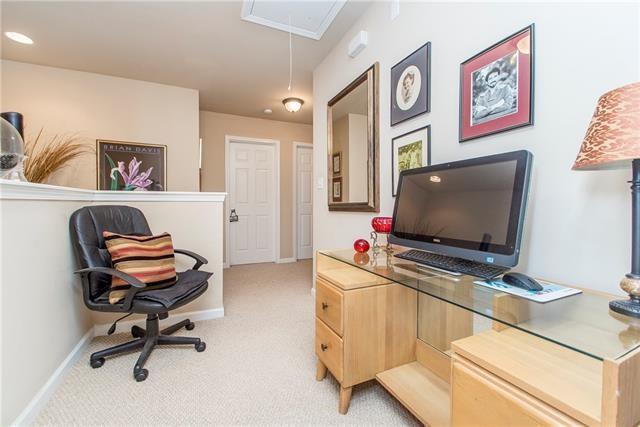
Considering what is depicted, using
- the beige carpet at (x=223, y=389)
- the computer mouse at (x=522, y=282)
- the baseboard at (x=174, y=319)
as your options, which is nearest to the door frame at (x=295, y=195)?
the baseboard at (x=174, y=319)

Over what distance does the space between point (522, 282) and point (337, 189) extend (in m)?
1.82

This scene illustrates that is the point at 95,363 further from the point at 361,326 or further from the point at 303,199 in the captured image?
the point at 303,199

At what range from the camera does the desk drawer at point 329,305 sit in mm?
1303

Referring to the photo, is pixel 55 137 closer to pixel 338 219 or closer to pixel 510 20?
pixel 338 219

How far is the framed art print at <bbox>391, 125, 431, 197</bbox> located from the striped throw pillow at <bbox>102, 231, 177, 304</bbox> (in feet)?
5.27

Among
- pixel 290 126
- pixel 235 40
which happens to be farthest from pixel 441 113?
pixel 290 126

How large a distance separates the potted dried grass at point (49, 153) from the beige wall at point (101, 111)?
68 millimetres

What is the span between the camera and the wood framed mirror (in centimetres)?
209

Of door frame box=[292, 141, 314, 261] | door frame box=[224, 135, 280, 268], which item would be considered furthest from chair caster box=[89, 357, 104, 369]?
door frame box=[292, 141, 314, 261]

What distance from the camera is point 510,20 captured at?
3.94 ft

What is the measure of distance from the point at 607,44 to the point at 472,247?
788mm

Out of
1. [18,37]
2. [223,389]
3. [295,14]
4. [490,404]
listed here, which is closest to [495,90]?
[490,404]

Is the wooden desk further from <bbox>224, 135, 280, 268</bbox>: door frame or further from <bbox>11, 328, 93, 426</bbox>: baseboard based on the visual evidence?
<bbox>224, 135, 280, 268</bbox>: door frame

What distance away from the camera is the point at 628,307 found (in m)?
0.74
